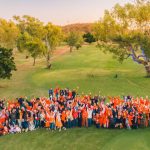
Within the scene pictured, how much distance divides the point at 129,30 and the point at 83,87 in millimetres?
12106

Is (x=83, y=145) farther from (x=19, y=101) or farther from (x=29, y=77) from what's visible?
(x=29, y=77)

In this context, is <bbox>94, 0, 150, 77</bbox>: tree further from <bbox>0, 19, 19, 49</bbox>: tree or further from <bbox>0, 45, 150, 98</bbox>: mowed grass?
<bbox>0, 19, 19, 49</bbox>: tree

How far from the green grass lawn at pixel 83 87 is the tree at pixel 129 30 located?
3.96 meters

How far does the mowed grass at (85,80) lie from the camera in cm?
4309

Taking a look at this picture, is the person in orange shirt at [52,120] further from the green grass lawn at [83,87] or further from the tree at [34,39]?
the tree at [34,39]

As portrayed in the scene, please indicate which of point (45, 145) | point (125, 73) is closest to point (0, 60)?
point (125, 73)

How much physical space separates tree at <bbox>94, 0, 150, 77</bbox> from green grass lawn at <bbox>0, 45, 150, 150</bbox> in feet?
13.0

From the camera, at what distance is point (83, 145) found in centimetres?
2402

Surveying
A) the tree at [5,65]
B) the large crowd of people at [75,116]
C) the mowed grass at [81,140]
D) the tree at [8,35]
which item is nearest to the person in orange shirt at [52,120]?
the large crowd of people at [75,116]

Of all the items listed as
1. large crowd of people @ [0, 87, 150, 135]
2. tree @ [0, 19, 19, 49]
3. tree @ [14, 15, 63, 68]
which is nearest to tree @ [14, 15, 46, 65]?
tree @ [14, 15, 63, 68]

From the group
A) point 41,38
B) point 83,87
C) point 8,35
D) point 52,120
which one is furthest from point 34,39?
point 52,120

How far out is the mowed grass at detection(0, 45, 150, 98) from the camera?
4309 centimetres

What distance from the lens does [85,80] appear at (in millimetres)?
50094

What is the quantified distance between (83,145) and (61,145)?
159 centimetres
